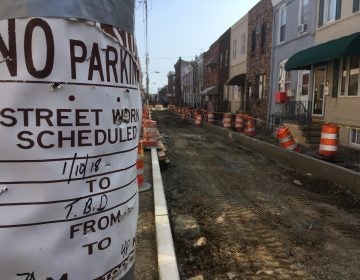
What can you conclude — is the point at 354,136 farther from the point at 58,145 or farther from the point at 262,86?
the point at 58,145

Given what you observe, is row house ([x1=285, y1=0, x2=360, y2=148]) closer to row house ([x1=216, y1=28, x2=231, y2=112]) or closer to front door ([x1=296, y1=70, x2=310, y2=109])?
front door ([x1=296, y1=70, x2=310, y2=109])

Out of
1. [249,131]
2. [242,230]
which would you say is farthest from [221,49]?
[242,230]

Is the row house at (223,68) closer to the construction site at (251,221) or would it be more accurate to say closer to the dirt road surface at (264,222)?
the construction site at (251,221)

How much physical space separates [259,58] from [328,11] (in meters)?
10.4

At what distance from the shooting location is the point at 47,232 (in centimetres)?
157

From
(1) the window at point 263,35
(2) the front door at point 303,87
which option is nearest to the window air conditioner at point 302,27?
(2) the front door at point 303,87

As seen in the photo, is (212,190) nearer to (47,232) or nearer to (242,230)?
(242,230)

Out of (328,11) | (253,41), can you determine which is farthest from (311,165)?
(253,41)

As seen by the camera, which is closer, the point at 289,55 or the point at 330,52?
the point at 330,52

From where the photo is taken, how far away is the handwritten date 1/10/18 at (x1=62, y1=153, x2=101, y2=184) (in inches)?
62.0

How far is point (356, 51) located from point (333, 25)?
3.58 meters

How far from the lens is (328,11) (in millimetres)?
17031

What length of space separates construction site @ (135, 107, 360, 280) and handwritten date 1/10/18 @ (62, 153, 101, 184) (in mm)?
2788

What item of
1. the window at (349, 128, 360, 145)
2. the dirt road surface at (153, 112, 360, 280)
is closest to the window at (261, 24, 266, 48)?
the window at (349, 128, 360, 145)
